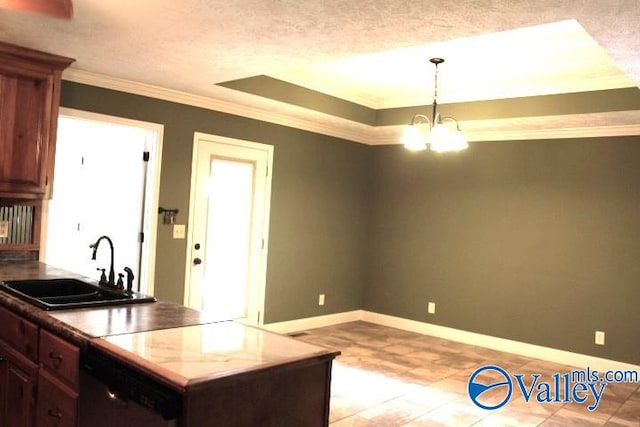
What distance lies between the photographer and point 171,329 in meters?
2.16

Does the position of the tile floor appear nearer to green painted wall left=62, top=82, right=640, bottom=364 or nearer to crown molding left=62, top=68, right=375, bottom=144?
green painted wall left=62, top=82, right=640, bottom=364

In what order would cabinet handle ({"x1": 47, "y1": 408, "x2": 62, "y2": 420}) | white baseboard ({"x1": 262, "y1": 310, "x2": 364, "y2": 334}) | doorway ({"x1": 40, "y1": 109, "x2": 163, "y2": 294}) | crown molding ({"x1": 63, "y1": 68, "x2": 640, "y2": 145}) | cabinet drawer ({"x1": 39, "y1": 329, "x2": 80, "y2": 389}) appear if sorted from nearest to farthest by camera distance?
cabinet drawer ({"x1": 39, "y1": 329, "x2": 80, "y2": 389}) → cabinet handle ({"x1": 47, "y1": 408, "x2": 62, "y2": 420}) → crown molding ({"x1": 63, "y1": 68, "x2": 640, "y2": 145}) → doorway ({"x1": 40, "y1": 109, "x2": 163, "y2": 294}) → white baseboard ({"x1": 262, "y1": 310, "x2": 364, "y2": 334})

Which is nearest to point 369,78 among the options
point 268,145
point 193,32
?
point 268,145

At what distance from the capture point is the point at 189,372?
1.62 m

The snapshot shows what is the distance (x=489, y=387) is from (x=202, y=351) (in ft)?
10.5

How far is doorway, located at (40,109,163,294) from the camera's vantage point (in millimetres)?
4605

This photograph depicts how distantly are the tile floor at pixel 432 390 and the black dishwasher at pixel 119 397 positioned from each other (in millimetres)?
1811

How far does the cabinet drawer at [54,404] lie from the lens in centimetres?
210

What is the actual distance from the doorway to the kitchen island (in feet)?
7.37

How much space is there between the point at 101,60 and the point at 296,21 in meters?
1.71

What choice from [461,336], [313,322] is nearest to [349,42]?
[313,322]

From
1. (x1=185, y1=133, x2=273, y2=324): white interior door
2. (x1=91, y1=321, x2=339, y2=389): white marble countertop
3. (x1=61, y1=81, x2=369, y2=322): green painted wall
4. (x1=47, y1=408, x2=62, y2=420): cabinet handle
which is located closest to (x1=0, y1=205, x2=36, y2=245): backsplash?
(x1=61, y1=81, x2=369, y2=322): green painted wall

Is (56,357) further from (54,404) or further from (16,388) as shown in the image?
(16,388)

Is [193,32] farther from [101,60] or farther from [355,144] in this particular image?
[355,144]
